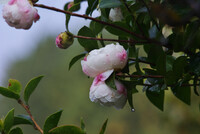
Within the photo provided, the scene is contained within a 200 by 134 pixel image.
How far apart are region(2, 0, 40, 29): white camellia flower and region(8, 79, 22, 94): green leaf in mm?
154

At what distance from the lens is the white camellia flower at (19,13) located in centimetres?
54

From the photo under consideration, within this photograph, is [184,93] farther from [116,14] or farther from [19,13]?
[19,13]

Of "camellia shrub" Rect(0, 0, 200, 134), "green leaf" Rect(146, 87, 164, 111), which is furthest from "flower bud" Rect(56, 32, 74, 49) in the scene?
"green leaf" Rect(146, 87, 164, 111)

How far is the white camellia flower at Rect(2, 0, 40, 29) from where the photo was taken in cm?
54

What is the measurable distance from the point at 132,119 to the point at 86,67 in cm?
811

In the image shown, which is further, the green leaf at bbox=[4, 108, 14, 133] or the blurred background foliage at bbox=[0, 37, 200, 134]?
the blurred background foliage at bbox=[0, 37, 200, 134]

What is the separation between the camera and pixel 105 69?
58 centimetres

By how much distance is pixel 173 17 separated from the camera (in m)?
0.28

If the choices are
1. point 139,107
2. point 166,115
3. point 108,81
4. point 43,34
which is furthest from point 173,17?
point 43,34

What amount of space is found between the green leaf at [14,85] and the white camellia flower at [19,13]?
0.50ft

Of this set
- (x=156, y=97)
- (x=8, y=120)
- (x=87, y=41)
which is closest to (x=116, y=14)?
(x=87, y=41)

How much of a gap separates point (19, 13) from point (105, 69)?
18cm

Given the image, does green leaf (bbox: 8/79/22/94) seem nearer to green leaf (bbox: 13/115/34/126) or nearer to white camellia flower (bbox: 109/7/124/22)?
green leaf (bbox: 13/115/34/126)

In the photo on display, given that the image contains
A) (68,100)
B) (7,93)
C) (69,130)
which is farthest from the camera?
(68,100)
